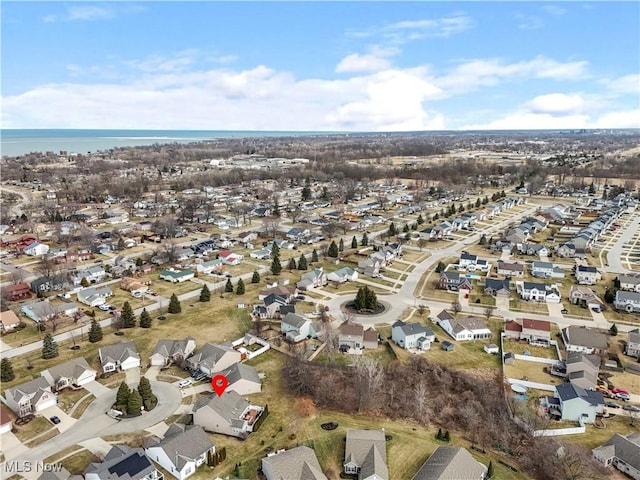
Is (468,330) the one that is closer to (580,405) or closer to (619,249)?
(580,405)

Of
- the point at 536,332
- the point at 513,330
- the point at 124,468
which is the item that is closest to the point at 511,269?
the point at 513,330

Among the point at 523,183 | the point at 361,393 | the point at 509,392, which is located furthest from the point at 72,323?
the point at 523,183

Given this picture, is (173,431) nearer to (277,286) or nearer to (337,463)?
(337,463)

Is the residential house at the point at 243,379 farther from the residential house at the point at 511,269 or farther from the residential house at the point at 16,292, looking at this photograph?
the residential house at the point at 511,269

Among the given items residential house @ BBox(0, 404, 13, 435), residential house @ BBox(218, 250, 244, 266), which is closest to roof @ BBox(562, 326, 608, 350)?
residential house @ BBox(218, 250, 244, 266)

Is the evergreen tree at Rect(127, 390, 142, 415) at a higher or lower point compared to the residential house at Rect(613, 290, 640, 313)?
lower

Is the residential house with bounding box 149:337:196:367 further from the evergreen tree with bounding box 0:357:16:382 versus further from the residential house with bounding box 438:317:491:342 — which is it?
the residential house with bounding box 438:317:491:342
